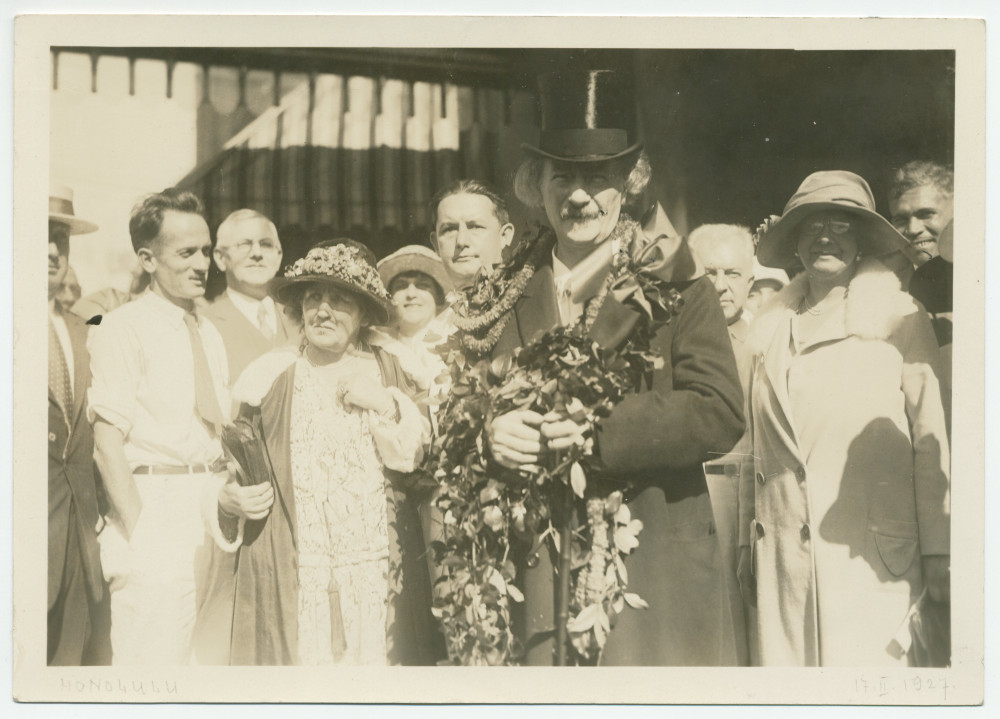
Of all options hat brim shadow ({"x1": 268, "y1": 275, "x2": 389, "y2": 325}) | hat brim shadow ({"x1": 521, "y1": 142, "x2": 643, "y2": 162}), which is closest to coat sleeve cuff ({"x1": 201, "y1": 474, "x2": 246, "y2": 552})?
hat brim shadow ({"x1": 268, "y1": 275, "x2": 389, "y2": 325})

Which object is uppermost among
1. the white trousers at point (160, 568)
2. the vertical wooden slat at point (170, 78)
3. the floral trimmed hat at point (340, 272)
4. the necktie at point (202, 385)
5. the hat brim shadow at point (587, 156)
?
the vertical wooden slat at point (170, 78)

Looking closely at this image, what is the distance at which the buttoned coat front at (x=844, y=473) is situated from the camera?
2.84 metres

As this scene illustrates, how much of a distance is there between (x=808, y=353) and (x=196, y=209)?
193 centimetres

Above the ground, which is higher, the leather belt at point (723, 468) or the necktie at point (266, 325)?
the necktie at point (266, 325)

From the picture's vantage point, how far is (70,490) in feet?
9.52

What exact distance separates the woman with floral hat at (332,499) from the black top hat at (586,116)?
70cm

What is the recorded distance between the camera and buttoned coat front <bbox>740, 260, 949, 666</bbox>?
2840 millimetres

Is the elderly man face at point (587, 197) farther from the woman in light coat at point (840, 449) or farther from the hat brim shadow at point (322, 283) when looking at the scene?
the hat brim shadow at point (322, 283)

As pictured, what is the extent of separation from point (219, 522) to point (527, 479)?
37.7 inches

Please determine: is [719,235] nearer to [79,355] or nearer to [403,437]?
[403,437]

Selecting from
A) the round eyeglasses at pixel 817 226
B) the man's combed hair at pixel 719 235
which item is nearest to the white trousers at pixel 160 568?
the man's combed hair at pixel 719 235

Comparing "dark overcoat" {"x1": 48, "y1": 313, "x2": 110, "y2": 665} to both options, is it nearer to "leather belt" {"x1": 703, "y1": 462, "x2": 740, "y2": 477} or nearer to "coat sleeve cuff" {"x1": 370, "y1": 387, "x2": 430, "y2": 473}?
"coat sleeve cuff" {"x1": 370, "y1": 387, "x2": 430, "y2": 473}

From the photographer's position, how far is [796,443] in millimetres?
2844

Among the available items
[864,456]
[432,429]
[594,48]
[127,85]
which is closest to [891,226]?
[864,456]
